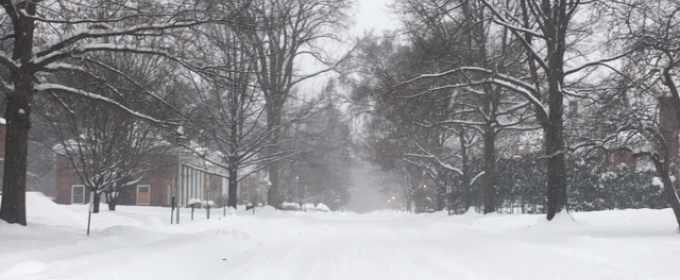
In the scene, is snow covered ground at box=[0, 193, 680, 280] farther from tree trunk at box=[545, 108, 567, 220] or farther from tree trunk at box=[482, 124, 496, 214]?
tree trunk at box=[482, 124, 496, 214]

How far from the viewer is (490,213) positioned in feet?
91.2

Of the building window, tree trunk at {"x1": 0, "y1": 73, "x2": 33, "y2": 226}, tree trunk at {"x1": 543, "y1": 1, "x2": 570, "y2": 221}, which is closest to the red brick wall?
the building window

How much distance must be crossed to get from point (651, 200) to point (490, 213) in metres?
9.39

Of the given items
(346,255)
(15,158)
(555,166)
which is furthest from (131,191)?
(346,255)

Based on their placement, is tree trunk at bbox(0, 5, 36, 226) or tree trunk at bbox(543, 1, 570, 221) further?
tree trunk at bbox(543, 1, 570, 221)

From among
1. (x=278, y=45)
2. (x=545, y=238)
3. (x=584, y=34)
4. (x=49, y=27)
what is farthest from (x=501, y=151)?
(x=49, y=27)

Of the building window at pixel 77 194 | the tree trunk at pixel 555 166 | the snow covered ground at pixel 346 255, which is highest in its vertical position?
the tree trunk at pixel 555 166

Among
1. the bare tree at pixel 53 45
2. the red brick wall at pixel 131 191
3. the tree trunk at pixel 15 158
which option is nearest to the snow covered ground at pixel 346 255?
the tree trunk at pixel 15 158

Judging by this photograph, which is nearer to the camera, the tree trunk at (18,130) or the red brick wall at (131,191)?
the tree trunk at (18,130)

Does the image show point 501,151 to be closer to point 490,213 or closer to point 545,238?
point 490,213

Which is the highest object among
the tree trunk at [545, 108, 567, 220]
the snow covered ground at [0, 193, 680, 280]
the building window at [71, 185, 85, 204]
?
the tree trunk at [545, 108, 567, 220]

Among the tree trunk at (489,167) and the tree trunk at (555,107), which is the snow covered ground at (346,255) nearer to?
the tree trunk at (555,107)

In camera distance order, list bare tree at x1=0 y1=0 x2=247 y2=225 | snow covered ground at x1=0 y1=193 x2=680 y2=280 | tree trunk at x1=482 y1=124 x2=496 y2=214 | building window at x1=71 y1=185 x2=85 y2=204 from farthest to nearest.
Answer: building window at x1=71 y1=185 x2=85 y2=204
tree trunk at x1=482 y1=124 x2=496 y2=214
bare tree at x1=0 y1=0 x2=247 y2=225
snow covered ground at x1=0 y1=193 x2=680 y2=280

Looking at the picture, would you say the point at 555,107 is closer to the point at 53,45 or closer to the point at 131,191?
the point at 53,45
